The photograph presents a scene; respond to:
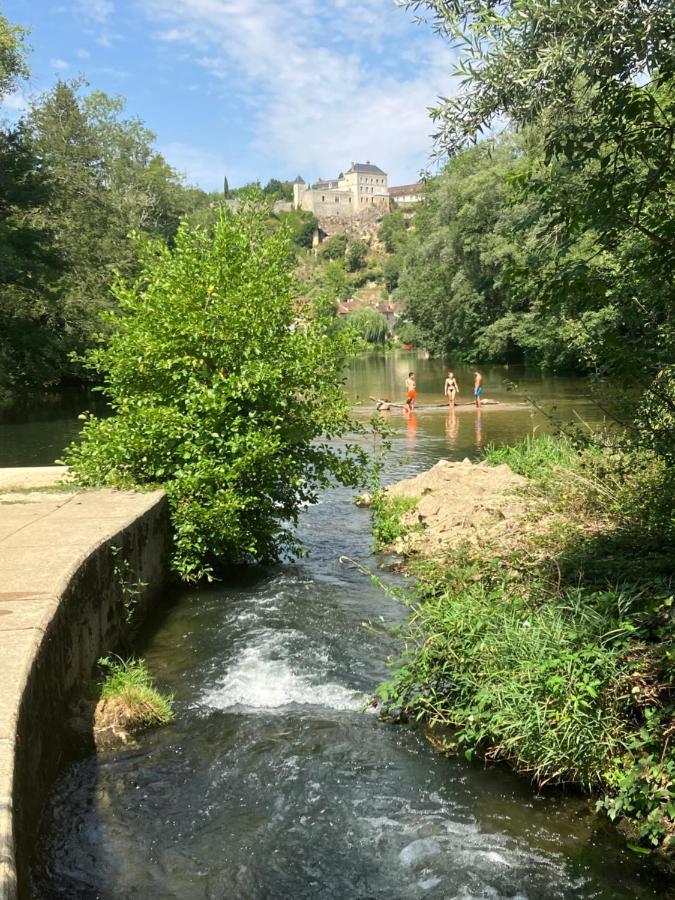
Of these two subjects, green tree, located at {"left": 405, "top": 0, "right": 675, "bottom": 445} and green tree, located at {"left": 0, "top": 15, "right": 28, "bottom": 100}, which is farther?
green tree, located at {"left": 0, "top": 15, "right": 28, "bottom": 100}

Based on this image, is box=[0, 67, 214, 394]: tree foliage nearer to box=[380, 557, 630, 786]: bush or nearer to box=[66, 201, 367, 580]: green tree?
box=[66, 201, 367, 580]: green tree

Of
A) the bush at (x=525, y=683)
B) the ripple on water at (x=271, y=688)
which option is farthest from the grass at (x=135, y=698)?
the bush at (x=525, y=683)

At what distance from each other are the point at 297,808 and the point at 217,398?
5266 mm

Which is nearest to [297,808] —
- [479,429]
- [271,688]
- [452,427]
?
[271,688]

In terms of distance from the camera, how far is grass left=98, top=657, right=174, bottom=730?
6.15 metres

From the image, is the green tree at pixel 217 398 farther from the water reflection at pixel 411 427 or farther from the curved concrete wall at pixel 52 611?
the water reflection at pixel 411 427

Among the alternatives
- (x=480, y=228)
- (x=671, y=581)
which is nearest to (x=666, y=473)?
→ (x=671, y=581)

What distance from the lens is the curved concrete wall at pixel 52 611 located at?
4.03 m

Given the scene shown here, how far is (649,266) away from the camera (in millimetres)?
5812

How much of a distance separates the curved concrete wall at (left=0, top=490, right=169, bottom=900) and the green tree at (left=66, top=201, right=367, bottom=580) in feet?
1.77

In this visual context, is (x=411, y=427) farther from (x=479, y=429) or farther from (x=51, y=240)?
(x=51, y=240)

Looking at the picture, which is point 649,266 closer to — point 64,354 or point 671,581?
point 671,581

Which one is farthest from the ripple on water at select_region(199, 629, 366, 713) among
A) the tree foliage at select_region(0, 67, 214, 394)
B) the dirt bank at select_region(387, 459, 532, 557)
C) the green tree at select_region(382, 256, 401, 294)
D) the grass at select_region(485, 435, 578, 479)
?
the green tree at select_region(382, 256, 401, 294)

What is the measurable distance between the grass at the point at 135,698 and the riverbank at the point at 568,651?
1.77 metres
